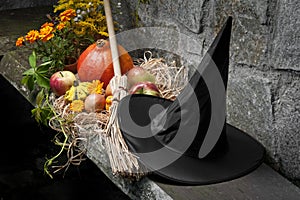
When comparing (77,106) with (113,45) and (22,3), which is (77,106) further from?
(22,3)

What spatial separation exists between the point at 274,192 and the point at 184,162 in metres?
0.28

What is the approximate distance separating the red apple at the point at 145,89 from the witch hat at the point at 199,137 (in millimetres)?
210

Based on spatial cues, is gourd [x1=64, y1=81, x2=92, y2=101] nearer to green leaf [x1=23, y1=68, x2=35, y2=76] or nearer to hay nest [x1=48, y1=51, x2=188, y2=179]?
hay nest [x1=48, y1=51, x2=188, y2=179]

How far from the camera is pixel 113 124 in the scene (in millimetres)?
1824

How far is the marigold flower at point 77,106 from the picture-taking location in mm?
2037

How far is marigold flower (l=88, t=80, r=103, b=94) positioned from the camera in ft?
6.87

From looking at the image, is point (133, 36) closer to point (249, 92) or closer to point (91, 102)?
point (91, 102)

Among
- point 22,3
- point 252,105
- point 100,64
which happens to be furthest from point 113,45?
point 22,3

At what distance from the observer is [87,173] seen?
7.98 ft

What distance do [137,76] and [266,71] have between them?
58 cm

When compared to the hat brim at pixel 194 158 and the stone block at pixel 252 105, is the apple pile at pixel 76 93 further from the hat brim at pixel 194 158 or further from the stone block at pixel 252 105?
the stone block at pixel 252 105

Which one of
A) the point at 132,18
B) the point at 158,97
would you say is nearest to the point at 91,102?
the point at 158,97

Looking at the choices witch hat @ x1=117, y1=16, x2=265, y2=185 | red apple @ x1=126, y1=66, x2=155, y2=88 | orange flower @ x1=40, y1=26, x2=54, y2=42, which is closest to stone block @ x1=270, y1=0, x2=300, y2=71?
witch hat @ x1=117, y1=16, x2=265, y2=185

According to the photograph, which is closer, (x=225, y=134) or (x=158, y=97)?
(x=225, y=134)
